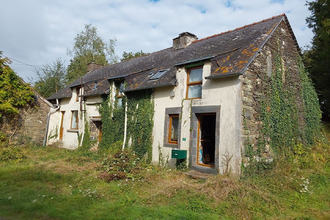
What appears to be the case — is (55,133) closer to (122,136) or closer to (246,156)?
(122,136)

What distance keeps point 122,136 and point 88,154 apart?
7.79 feet

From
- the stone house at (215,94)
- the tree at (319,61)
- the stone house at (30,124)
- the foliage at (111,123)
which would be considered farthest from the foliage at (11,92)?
the tree at (319,61)

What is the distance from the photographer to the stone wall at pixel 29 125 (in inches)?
582

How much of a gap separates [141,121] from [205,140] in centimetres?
311

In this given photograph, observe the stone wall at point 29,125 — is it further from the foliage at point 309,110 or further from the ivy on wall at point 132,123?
the foliage at point 309,110

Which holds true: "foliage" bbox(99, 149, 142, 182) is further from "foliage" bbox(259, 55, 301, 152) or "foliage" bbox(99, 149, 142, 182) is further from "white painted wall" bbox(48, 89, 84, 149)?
"white painted wall" bbox(48, 89, 84, 149)

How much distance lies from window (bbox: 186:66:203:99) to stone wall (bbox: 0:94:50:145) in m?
11.9

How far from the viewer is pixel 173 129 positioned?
9.67m

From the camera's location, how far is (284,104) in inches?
370

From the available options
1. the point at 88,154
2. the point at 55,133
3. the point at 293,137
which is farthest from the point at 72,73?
the point at 293,137

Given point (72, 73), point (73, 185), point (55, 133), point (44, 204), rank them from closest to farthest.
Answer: point (44, 204) < point (73, 185) < point (55, 133) < point (72, 73)

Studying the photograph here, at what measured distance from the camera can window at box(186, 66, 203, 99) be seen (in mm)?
8925

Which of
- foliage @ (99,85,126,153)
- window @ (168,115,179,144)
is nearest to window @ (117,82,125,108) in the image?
foliage @ (99,85,126,153)

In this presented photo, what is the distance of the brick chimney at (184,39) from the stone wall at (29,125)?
10.2 m
